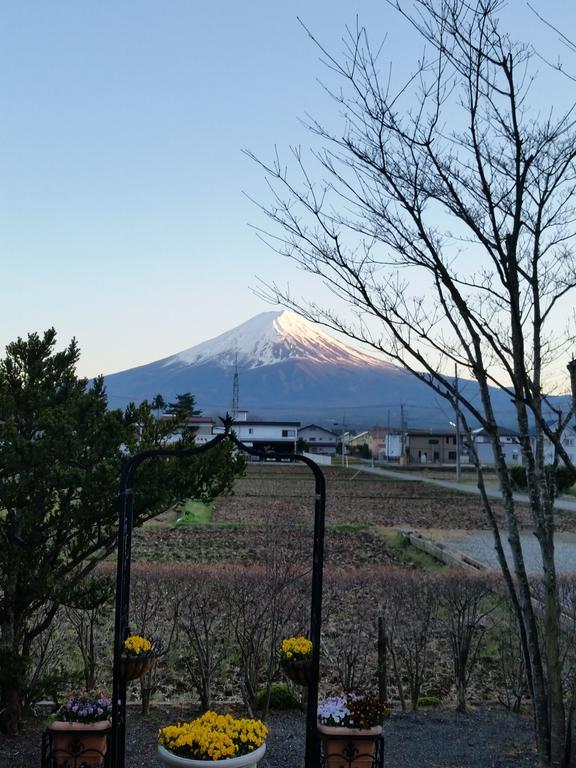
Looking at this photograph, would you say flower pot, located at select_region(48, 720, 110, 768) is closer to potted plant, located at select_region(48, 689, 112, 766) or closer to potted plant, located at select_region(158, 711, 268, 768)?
potted plant, located at select_region(48, 689, 112, 766)

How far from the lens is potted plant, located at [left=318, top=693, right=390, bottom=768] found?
560cm

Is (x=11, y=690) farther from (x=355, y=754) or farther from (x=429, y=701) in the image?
(x=429, y=701)

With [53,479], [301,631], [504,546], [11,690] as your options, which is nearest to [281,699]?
[301,631]

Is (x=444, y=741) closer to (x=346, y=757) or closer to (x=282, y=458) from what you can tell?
(x=346, y=757)

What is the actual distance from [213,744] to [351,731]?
1.51 metres

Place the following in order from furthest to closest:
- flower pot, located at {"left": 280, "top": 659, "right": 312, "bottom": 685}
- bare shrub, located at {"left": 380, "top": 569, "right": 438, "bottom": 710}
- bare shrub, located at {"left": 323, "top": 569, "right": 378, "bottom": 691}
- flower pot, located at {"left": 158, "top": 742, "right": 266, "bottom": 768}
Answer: bare shrub, located at {"left": 323, "top": 569, "right": 378, "bottom": 691} < bare shrub, located at {"left": 380, "top": 569, "right": 438, "bottom": 710} < flower pot, located at {"left": 280, "top": 659, "right": 312, "bottom": 685} < flower pot, located at {"left": 158, "top": 742, "right": 266, "bottom": 768}

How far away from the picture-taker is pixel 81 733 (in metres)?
5.73

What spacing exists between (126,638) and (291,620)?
4.10 metres

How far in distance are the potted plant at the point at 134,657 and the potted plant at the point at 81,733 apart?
1049 millimetres

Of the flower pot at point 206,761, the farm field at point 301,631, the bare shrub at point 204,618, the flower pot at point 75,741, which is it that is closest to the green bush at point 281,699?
the farm field at point 301,631

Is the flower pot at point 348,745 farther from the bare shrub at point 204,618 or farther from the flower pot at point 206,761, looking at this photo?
the bare shrub at point 204,618

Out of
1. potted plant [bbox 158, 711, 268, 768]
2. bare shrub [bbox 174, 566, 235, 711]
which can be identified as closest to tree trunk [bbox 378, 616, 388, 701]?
bare shrub [bbox 174, 566, 235, 711]

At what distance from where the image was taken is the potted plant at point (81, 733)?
571 centimetres

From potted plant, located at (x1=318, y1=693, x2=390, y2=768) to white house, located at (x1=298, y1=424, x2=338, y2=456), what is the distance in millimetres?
91026
